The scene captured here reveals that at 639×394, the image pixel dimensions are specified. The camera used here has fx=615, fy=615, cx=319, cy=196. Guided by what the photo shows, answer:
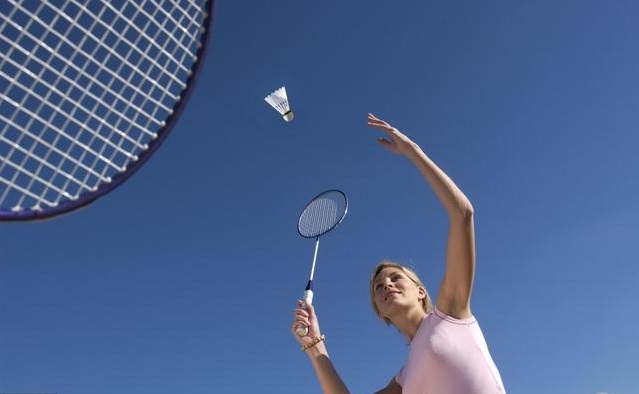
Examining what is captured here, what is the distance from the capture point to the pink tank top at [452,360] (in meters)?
2.71

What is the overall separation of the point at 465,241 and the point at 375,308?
108cm

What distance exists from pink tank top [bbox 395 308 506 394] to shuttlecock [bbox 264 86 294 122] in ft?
16.9

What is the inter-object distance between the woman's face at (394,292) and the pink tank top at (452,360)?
0.51m

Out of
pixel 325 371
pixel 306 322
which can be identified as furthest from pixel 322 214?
pixel 325 371

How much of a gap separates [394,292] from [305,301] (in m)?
1.53

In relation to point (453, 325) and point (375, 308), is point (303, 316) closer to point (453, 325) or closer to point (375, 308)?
point (375, 308)

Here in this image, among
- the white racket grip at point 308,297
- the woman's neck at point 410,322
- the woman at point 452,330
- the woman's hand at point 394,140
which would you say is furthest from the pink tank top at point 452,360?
the white racket grip at point 308,297

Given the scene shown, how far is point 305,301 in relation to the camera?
496 cm

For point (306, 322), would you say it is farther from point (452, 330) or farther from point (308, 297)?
point (452, 330)

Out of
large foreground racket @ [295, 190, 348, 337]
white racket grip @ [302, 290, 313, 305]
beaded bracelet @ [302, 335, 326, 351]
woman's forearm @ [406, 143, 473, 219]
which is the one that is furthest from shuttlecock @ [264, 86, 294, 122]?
woman's forearm @ [406, 143, 473, 219]

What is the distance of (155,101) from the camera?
4.14m

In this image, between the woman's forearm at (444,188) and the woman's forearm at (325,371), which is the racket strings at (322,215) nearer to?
the woman's forearm at (325,371)

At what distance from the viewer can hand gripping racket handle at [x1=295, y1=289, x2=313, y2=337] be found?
14.7ft

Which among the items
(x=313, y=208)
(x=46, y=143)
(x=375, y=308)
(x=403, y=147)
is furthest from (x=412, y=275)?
(x=313, y=208)
